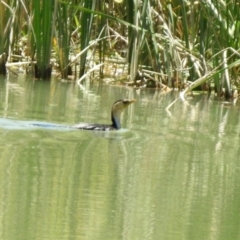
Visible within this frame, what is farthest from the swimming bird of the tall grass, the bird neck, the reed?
the reed

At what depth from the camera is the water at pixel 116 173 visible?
4.53 metres

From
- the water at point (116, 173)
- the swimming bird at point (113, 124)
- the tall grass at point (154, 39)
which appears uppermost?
the tall grass at point (154, 39)

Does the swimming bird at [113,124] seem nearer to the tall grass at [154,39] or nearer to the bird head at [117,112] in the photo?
the bird head at [117,112]

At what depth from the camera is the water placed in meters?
4.53

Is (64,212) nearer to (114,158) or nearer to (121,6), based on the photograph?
(114,158)

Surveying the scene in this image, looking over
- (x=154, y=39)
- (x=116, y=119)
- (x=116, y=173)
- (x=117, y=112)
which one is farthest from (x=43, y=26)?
(x=116, y=173)

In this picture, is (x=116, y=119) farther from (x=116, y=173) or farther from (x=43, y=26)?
(x=43, y=26)

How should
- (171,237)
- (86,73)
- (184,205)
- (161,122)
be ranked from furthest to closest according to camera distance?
(86,73) < (161,122) < (184,205) < (171,237)

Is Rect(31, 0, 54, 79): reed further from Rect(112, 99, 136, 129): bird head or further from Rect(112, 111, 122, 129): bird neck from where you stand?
Rect(112, 111, 122, 129): bird neck

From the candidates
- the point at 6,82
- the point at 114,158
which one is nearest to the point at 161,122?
the point at 114,158

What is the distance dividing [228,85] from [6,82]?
8.37ft

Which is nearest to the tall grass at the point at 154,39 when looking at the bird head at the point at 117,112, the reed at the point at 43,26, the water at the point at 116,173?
the reed at the point at 43,26

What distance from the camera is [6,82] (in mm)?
11023

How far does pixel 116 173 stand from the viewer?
234 inches
